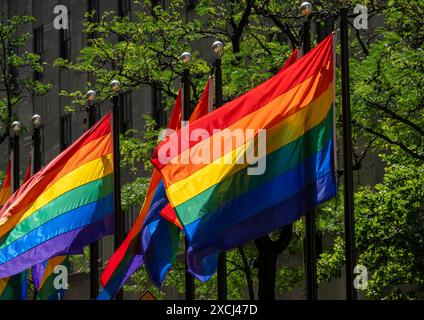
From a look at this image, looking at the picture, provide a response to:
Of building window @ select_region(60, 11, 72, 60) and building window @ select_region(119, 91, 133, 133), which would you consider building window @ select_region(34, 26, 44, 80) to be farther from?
building window @ select_region(119, 91, 133, 133)

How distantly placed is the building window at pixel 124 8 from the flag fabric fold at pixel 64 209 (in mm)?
29380

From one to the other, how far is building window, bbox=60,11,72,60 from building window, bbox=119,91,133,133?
5.40 metres

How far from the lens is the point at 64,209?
25.2 metres

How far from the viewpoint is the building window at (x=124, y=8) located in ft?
181

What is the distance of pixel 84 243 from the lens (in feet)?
81.8

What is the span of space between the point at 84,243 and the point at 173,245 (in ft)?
10.00

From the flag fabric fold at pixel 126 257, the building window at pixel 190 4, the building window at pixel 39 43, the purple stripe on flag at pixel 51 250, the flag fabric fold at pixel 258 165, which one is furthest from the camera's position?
the building window at pixel 39 43

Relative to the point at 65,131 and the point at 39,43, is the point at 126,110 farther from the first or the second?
the point at 39,43

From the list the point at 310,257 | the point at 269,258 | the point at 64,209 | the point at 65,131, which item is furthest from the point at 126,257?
the point at 65,131

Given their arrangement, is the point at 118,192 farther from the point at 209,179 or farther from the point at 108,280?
the point at 209,179

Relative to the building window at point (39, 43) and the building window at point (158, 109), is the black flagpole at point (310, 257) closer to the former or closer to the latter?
the building window at point (158, 109)

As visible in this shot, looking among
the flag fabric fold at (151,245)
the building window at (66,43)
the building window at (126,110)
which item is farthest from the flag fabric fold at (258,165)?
the building window at (66,43)

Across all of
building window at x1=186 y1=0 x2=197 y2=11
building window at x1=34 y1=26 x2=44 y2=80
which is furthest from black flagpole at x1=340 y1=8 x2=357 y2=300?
building window at x1=34 y1=26 x2=44 y2=80

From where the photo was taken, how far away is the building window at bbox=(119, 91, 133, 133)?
55.3 meters
